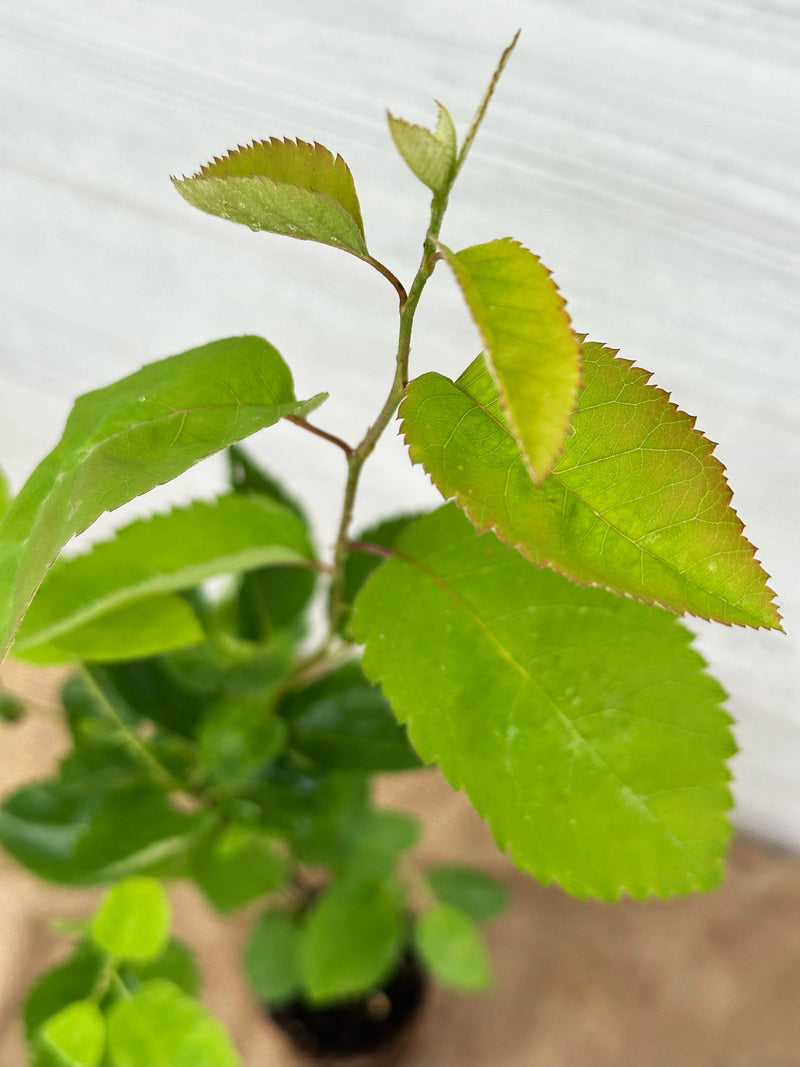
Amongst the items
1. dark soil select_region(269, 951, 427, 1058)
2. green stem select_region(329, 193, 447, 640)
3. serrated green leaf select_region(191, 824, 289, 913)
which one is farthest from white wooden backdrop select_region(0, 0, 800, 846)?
dark soil select_region(269, 951, 427, 1058)

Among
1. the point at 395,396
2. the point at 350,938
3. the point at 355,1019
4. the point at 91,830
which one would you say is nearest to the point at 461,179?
the point at 395,396

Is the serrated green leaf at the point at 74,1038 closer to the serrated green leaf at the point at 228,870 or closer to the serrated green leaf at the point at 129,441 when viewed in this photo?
the serrated green leaf at the point at 228,870

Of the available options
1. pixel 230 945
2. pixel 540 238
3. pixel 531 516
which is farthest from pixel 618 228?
pixel 230 945

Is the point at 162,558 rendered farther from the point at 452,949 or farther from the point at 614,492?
the point at 452,949

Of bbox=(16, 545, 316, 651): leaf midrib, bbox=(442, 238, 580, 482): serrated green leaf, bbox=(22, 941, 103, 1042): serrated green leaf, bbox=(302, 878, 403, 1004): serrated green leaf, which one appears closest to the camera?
bbox=(442, 238, 580, 482): serrated green leaf

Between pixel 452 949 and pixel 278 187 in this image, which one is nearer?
pixel 278 187

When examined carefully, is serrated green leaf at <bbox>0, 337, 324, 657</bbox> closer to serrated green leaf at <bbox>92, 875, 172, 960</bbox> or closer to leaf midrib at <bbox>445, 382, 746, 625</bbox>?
leaf midrib at <bbox>445, 382, 746, 625</bbox>

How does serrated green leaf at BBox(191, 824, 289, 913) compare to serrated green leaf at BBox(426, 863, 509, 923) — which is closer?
serrated green leaf at BBox(191, 824, 289, 913)
